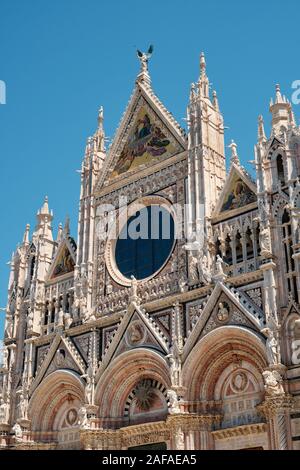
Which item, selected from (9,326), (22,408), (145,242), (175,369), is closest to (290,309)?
(175,369)

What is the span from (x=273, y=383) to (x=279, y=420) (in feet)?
3.53

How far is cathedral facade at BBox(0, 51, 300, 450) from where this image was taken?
21.6 metres

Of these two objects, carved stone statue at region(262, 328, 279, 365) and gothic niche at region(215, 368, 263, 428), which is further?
gothic niche at region(215, 368, 263, 428)

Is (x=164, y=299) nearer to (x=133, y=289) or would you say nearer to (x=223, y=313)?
(x=133, y=289)

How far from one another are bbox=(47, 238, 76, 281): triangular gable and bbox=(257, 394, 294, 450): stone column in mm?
12821

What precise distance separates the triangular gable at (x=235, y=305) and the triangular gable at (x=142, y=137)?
7.15 m

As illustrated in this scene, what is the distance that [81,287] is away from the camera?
91.2 ft

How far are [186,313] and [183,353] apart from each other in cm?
151

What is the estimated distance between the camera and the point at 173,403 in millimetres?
21859

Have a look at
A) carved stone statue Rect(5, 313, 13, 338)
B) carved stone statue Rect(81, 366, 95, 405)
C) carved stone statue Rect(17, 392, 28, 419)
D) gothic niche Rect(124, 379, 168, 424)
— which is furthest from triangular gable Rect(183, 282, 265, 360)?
carved stone statue Rect(5, 313, 13, 338)

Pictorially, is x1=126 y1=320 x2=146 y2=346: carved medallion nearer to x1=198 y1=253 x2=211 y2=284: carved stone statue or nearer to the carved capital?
x1=198 y1=253 x2=211 y2=284: carved stone statue
